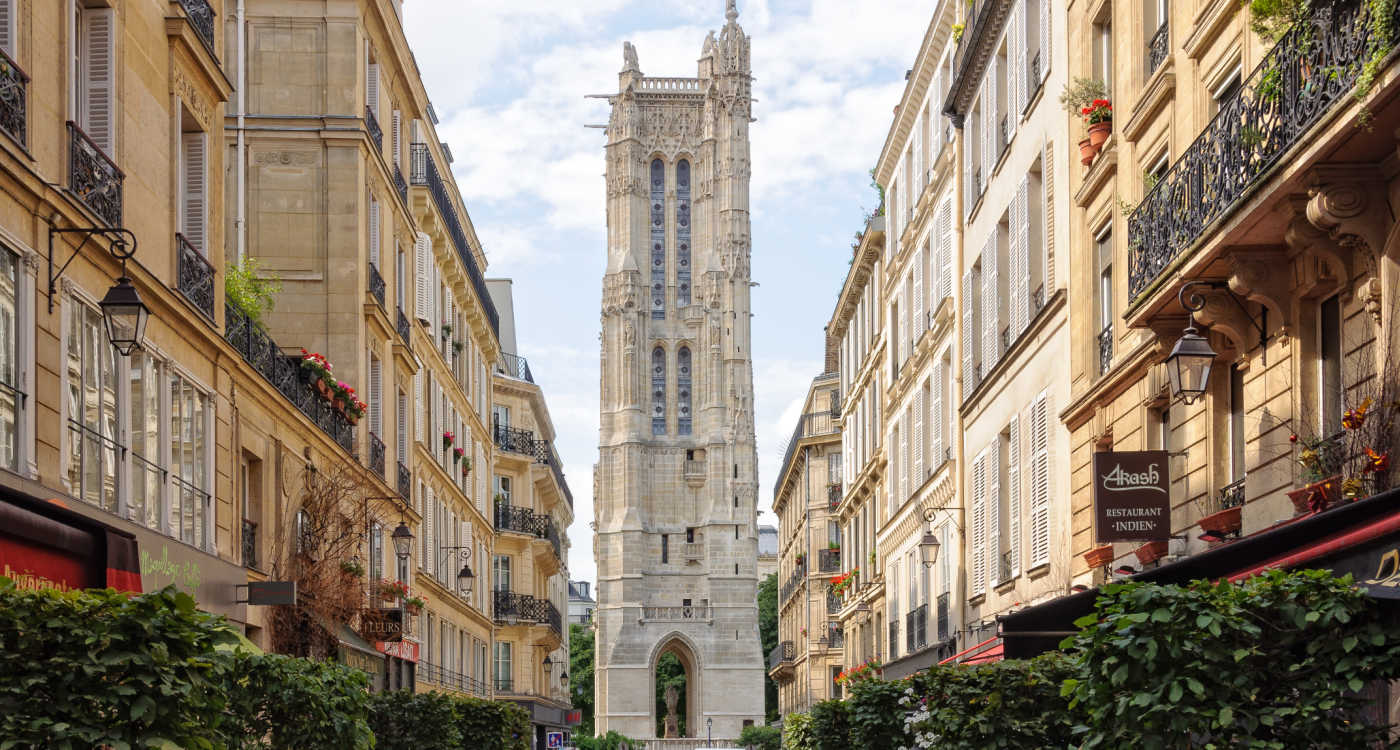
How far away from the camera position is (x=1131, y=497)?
15.8 m

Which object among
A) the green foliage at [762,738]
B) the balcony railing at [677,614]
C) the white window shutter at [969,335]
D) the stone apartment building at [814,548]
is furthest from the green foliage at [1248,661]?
the balcony railing at [677,614]

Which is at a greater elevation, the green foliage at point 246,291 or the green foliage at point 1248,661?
the green foliage at point 246,291

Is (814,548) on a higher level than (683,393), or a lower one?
lower

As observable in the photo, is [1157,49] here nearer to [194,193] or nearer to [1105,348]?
[1105,348]

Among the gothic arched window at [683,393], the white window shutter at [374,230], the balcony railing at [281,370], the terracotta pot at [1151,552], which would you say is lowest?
the terracotta pot at [1151,552]

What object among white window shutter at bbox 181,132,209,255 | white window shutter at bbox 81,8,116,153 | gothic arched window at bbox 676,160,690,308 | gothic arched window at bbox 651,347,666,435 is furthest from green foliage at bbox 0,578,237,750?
gothic arched window at bbox 676,160,690,308

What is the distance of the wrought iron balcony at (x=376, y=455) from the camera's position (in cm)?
3050

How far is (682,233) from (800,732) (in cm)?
9114

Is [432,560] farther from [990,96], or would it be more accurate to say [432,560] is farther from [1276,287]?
[1276,287]

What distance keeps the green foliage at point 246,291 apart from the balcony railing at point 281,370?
7.8 inches

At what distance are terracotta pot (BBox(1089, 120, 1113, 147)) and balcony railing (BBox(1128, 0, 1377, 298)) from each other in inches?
139

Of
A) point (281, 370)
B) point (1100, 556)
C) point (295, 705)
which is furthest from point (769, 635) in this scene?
point (295, 705)

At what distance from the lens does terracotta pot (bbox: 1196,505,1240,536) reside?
580 inches

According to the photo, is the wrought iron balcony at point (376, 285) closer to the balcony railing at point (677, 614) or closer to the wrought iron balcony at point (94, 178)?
the wrought iron balcony at point (94, 178)
